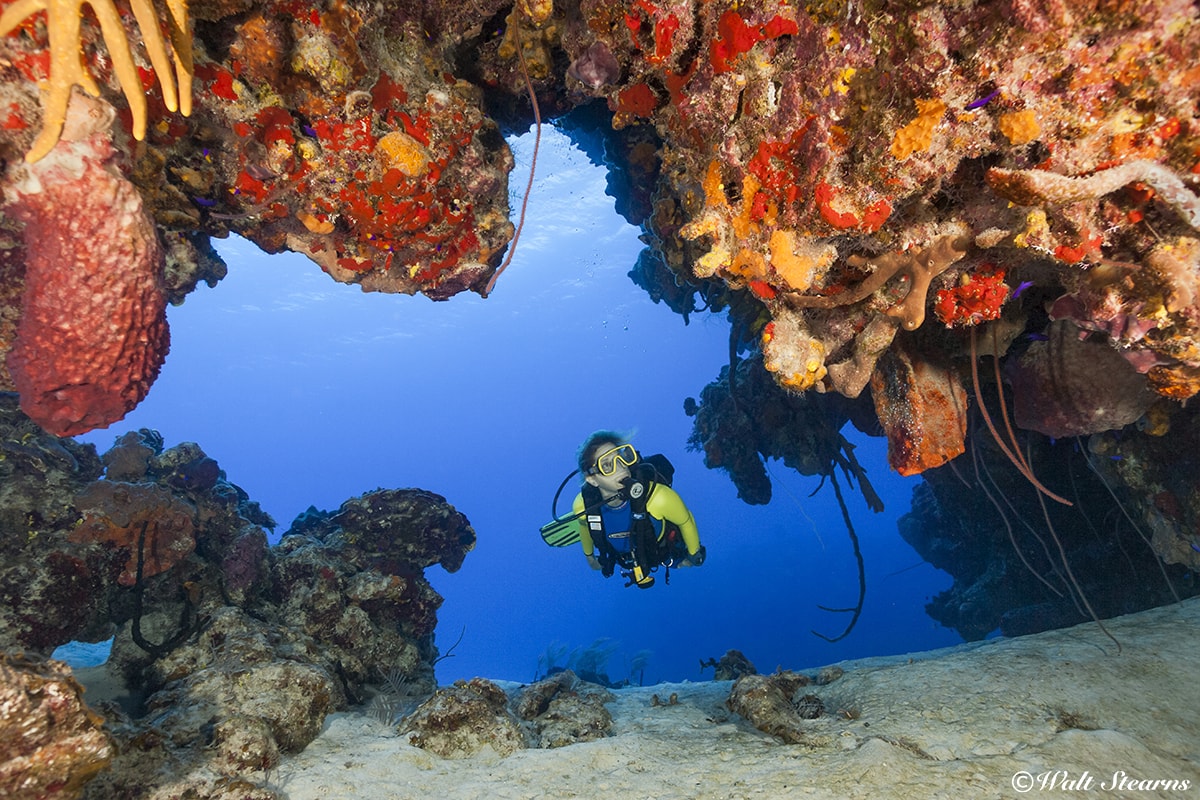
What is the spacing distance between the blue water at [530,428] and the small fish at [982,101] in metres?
5.97

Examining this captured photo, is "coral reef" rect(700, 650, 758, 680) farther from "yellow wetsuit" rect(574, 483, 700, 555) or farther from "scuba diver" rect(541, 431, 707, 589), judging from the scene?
Result: "yellow wetsuit" rect(574, 483, 700, 555)

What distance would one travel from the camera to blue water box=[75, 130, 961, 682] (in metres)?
35.1

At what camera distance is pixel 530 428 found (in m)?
104

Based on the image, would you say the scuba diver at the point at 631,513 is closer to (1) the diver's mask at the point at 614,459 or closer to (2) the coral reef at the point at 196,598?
(1) the diver's mask at the point at 614,459

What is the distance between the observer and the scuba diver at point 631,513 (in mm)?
5770

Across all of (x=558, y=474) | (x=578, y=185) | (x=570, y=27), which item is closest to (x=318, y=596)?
(x=570, y=27)

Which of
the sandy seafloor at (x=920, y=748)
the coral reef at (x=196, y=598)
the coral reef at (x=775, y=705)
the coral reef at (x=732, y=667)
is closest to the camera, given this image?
the sandy seafloor at (x=920, y=748)

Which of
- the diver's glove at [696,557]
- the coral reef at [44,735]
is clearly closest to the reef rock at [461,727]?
the coral reef at [44,735]

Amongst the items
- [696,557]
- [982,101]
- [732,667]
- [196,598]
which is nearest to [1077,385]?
[982,101]

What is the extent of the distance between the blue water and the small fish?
19.6 ft

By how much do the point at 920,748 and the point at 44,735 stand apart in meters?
4.28

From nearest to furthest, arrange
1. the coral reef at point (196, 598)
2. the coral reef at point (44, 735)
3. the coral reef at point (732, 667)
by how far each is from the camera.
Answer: the coral reef at point (44, 735), the coral reef at point (196, 598), the coral reef at point (732, 667)

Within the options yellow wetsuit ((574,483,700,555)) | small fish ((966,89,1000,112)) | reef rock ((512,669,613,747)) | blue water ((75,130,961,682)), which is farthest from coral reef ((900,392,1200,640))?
blue water ((75,130,961,682))

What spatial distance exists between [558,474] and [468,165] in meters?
106
